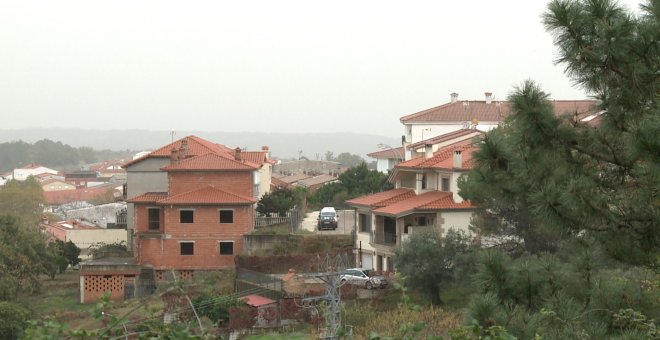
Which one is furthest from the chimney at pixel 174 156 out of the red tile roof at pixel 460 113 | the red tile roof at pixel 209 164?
the red tile roof at pixel 460 113

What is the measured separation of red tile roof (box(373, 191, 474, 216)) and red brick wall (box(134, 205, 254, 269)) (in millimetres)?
6828

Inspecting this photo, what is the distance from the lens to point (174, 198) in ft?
134

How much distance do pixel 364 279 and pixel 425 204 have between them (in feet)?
Answer: 13.8

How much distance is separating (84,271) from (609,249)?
28222mm

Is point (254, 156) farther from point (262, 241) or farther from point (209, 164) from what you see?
point (262, 241)

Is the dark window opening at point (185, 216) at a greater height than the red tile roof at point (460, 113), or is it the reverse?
the red tile roof at point (460, 113)

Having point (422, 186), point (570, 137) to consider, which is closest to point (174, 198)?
point (422, 186)

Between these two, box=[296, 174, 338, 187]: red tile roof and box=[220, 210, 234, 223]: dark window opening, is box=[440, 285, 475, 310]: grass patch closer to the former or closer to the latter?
box=[220, 210, 234, 223]: dark window opening

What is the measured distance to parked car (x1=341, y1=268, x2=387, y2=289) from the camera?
3241 centimetres

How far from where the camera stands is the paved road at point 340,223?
44031 mm

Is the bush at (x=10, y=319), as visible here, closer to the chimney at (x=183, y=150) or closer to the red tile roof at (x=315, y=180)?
the chimney at (x=183, y=150)

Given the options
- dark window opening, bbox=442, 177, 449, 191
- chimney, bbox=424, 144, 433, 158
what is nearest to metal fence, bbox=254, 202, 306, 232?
chimney, bbox=424, 144, 433, 158

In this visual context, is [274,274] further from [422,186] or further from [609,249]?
[609,249]

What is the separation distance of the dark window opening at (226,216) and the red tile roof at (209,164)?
6.59 feet
